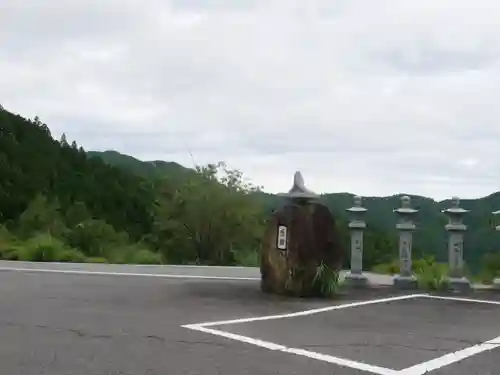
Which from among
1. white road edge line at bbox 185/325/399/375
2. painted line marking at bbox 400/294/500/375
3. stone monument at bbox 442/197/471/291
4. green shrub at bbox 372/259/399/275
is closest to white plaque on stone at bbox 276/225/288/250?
stone monument at bbox 442/197/471/291

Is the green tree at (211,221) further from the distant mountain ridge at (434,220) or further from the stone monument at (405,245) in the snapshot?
the stone monument at (405,245)

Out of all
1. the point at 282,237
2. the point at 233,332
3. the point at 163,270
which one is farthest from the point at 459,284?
the point at 233,332

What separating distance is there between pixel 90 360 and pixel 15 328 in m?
1.95

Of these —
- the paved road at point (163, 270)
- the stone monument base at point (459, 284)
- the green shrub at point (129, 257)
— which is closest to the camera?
the stone monument base at point (459, 284)

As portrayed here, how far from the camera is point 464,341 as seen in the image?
25.9ft

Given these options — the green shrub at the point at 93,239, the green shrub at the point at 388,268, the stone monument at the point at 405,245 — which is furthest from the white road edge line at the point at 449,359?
the green shrub at the point at 93,239

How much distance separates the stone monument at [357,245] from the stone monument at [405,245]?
2.02ft

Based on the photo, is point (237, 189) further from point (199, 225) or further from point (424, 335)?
point (424, 335)

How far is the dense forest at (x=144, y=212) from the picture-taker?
15.7 m

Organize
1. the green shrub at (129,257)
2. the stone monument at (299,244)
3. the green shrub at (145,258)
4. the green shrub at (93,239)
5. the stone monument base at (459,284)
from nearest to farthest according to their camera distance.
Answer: the stone monument at (299,244) → the stone monument base at (459,284) → the green shrub at (145,258) → the green shrub at (129,257) → the green shrub at (93,239)

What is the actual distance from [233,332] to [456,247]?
646cm

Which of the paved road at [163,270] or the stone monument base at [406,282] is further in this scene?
the paved road at [163,270]

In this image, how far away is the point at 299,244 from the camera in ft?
38.7

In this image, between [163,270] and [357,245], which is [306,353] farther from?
[163,270]
